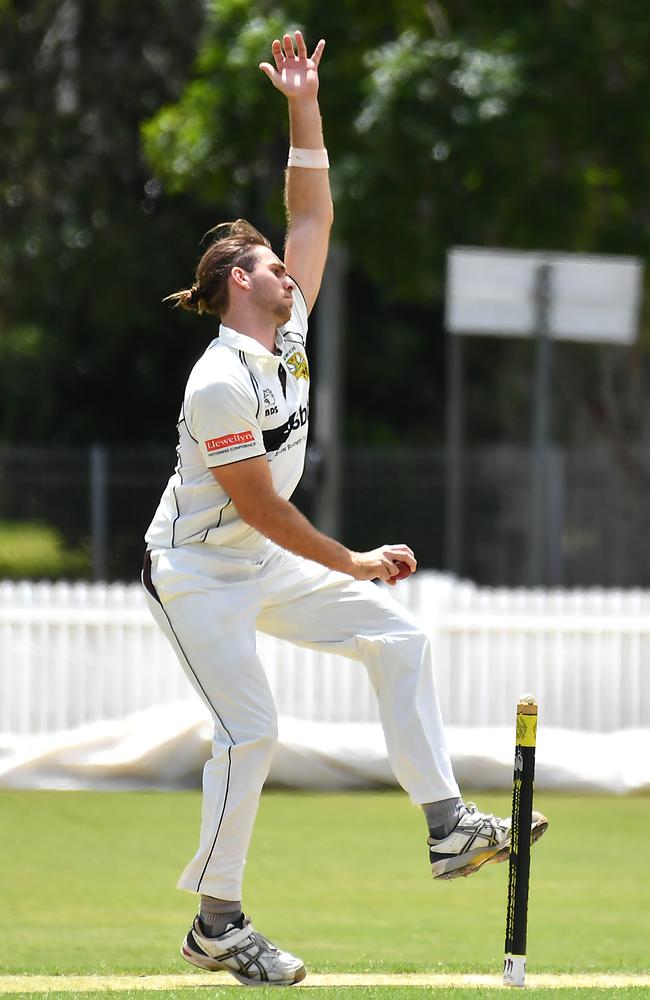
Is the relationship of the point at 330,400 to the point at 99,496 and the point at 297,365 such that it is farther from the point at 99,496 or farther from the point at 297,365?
the point at 297,365

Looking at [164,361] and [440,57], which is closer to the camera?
[440,57]

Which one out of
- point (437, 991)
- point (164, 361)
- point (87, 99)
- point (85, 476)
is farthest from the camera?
point (164, 361)

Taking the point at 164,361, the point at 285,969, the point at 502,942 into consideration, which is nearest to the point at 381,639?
the point at 285,969

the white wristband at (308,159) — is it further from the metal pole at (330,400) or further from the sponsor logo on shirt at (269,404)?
the metal pole at (330,400)

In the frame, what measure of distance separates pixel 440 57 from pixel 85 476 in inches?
282

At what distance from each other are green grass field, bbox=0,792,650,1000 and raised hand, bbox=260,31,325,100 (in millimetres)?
2590

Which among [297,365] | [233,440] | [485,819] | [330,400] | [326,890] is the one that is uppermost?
[330,400]

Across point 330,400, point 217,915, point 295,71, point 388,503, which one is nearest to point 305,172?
point 295,71

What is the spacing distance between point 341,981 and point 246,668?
0.89m

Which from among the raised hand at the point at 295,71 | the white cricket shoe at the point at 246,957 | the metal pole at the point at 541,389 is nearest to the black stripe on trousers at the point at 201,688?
the white cricket shoe at the point at 246,957

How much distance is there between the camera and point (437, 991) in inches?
172

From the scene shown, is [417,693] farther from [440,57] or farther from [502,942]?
[440,57]

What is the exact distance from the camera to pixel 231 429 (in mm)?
4465

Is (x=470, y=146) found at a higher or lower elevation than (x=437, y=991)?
higher
